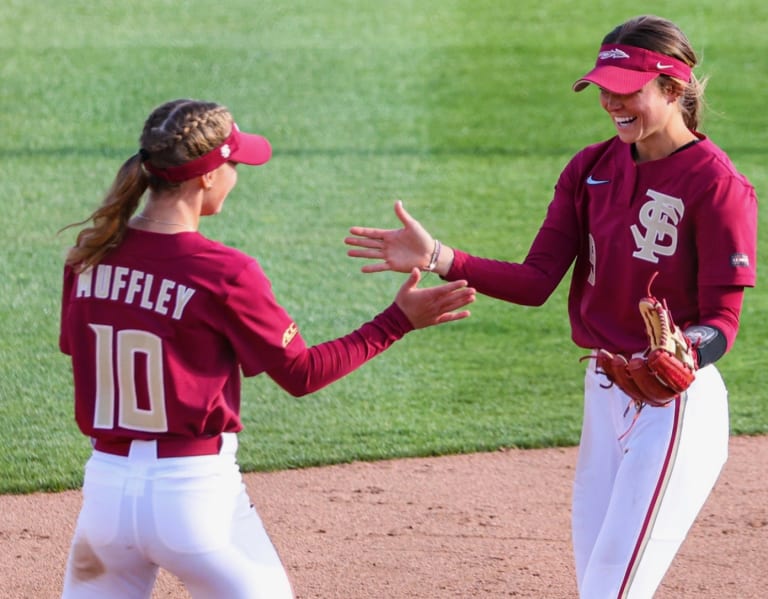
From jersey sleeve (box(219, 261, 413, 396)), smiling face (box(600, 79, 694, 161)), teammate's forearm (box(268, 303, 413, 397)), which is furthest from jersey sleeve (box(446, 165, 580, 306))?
jersey sleeve (box(219, 261, 413, 396))

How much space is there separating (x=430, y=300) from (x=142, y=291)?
756mm

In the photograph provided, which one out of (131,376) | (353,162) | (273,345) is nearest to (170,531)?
(131,376)

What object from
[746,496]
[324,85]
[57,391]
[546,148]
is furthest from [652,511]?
[324,85]

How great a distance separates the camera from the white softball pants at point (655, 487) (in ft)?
10.7

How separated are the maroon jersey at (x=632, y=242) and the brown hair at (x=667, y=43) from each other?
0.13 metres

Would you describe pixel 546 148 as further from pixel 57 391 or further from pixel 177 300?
pixel 177 300

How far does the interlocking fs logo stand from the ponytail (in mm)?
1300

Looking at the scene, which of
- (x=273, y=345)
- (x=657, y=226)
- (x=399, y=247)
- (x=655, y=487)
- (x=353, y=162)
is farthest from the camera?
(x=353, y=162)

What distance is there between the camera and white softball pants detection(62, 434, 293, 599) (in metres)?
2.90

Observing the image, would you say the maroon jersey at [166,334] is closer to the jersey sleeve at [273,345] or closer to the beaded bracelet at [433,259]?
the jersey sleeve at [273,345]

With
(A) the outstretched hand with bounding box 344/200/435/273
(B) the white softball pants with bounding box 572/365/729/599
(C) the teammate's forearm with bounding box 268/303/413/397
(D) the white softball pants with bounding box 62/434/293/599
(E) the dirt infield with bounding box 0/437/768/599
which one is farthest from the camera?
(E) the dirt infield with bounding box 0/437/768/599

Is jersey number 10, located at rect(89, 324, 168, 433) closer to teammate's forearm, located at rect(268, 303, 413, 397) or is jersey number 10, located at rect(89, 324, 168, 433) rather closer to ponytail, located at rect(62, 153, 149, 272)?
ponytail, located at rect(62, 153, 149, 272)

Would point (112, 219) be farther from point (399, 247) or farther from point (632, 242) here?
point (632, 242)

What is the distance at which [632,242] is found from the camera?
3.45 metres
